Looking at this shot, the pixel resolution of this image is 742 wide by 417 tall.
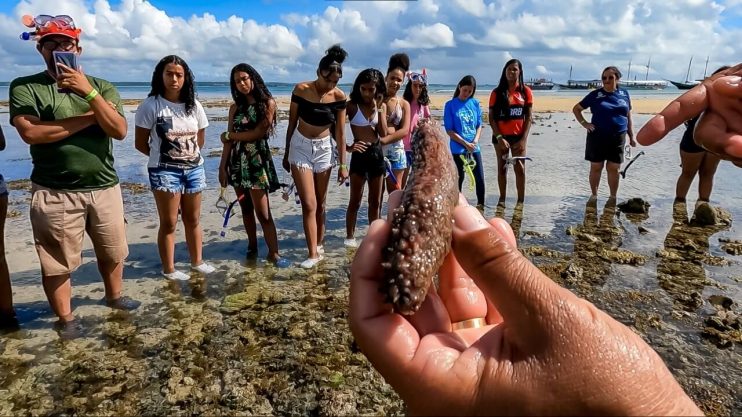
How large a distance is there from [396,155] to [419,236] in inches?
221

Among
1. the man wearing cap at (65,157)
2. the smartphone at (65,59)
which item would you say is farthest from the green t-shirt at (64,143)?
the smartphone at (65,59)

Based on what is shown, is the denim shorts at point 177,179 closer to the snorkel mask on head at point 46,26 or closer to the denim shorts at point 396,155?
the snorkel mask on head at point 46,26

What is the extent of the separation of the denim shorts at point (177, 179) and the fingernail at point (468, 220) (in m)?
4.41

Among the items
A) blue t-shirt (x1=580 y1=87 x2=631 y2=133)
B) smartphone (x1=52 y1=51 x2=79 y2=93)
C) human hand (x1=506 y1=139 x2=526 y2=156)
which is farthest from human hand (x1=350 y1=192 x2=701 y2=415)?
blue t-shirt (x1=580 y1=87 x2=631 y2=133)

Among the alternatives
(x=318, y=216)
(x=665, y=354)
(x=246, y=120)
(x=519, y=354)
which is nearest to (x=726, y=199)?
(x=665, y=354)

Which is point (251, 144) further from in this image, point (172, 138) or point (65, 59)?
point (65, 59)

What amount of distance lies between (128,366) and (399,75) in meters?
5.35

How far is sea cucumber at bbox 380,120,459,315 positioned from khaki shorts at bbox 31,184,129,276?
378cm

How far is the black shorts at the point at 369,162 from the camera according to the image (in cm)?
679

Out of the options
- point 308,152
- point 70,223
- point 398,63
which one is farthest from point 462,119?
point 70,223

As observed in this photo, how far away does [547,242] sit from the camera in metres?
7.12

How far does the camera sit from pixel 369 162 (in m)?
6.84

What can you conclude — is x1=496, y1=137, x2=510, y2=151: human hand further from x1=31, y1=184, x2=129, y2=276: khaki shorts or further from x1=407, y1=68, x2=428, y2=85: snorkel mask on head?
x1=31, y1=184, x2=129, y2=276: khaki shorts

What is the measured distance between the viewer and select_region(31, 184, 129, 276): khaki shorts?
4.30 m
